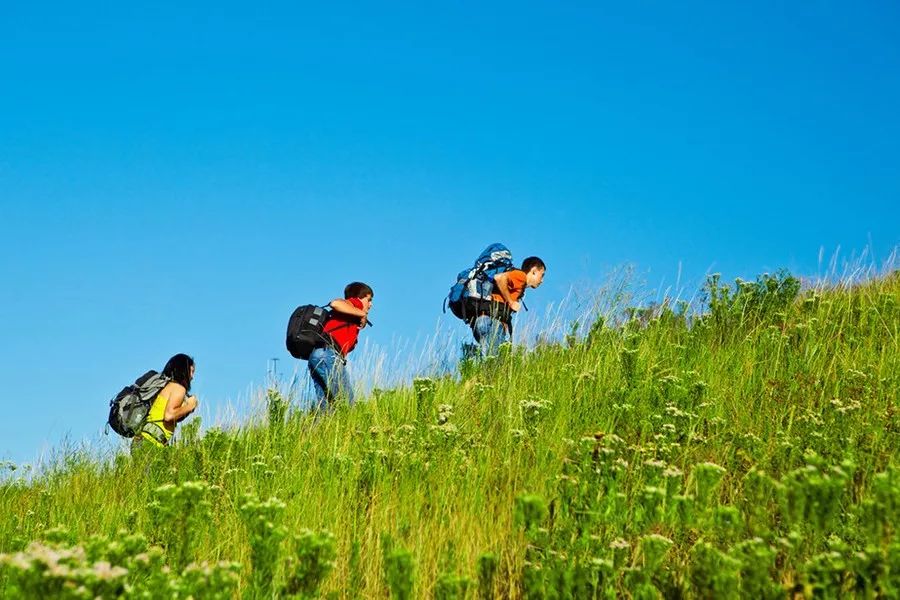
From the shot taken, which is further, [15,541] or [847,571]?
[15,541]

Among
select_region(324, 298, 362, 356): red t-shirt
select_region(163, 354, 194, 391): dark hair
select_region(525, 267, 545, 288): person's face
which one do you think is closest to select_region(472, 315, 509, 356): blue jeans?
select_region(525, 267, 545, 288): person's face

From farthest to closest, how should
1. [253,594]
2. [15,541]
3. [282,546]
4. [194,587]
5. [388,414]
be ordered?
1. [388,414]
2. [15,541]
3. [282,546]
4. [253,594]
5. [194,587]

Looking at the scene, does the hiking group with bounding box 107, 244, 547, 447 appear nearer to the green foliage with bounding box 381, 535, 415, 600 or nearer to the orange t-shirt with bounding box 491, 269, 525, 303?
the orange t-shirt with bounding box 491, 269, 525, 303

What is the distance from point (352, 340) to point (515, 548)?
6.18 meters

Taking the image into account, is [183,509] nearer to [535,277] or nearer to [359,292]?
[359,292]

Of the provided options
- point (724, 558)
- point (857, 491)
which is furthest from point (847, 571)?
point (857, 491)

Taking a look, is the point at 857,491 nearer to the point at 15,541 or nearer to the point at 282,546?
the point at 282,546

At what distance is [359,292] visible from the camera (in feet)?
31.5

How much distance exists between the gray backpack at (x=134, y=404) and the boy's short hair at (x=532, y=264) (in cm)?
479

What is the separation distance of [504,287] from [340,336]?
2.14 meters

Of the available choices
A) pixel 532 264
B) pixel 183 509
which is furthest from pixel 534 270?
pixel 183 509

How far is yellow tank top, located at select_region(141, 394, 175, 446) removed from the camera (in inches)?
317

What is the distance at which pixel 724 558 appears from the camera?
2.60m

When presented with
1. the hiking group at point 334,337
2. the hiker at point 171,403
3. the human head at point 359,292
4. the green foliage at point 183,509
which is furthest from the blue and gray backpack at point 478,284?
the green foliage at point 183,509
